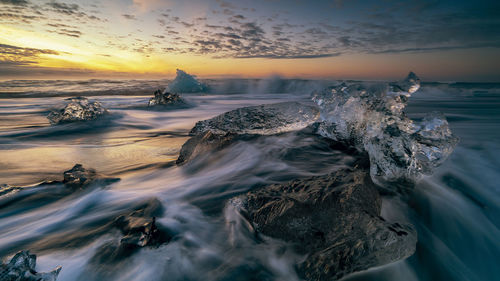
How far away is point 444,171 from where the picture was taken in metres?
2.68

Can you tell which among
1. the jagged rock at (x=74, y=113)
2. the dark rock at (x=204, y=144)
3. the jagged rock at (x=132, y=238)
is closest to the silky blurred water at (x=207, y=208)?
the jagged rock at (x=132, y=238)

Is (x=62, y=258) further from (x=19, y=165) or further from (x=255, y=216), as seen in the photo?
(x=19, y=165)

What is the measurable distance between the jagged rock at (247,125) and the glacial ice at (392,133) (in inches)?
31.7

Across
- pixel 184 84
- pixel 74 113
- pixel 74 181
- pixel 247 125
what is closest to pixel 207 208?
pixel 74 181

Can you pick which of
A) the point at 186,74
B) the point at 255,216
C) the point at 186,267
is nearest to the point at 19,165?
the point at 186,267

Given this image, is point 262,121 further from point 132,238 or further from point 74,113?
point 74,113

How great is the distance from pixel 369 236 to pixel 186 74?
53.0ft

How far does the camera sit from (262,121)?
3785 mm

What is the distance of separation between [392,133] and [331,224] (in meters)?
1.54

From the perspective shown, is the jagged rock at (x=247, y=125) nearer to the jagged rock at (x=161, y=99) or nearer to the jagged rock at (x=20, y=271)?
the jagged rock at (x=20, y=271)

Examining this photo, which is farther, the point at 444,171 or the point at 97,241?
the point at 444,171

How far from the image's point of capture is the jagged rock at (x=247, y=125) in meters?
3.56

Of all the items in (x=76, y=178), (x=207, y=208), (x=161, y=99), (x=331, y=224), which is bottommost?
(x=207, y=208)

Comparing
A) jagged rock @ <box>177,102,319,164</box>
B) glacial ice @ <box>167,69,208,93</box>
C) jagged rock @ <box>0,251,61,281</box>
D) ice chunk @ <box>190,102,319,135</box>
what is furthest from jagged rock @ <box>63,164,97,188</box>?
glacial ice @ <box>167,69,208,93</box>
